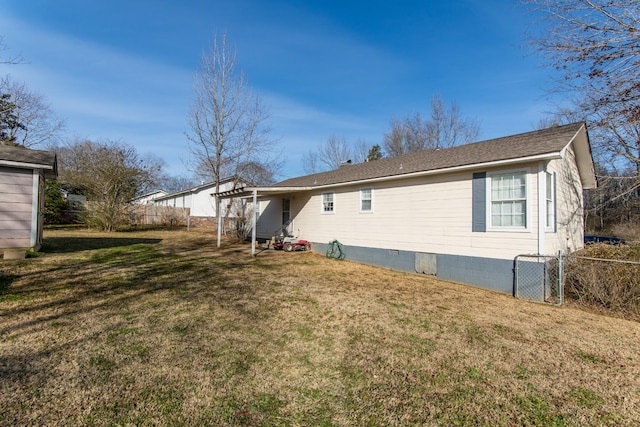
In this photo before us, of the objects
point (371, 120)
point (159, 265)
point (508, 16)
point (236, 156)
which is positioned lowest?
point (159, 265)

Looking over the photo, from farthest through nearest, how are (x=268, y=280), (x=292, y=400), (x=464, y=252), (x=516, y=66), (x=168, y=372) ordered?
(x=516, y=66)
(x=464, y=252)
(x=268, y=280)
(x=168, y=372)
(x=292, y=400)

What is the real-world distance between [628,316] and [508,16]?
7.97m

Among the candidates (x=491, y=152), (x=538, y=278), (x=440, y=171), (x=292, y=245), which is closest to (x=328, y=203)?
Answer: (x=292, y=245)

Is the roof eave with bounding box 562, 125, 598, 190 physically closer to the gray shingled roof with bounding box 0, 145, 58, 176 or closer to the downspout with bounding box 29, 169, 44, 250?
the gray shingled roof with bounding box 0, 145, 58, 176

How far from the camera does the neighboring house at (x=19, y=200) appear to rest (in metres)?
7.94

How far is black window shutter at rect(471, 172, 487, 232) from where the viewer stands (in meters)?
7.50

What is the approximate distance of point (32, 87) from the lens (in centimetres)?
2302

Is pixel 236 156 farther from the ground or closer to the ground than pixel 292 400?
farther from the ground

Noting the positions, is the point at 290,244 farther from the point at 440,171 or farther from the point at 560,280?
the point at 560,280

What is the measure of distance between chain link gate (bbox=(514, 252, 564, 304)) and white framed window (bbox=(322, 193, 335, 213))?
672cm

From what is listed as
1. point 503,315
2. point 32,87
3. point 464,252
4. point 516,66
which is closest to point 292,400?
point 503,315

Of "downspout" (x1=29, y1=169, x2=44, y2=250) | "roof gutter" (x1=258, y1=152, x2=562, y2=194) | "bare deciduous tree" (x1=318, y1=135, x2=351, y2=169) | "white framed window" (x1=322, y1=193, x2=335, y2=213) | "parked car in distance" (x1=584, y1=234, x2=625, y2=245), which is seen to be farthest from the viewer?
"bare deciduous tree" (x1=318, y1=135, x2=351, y2=169)

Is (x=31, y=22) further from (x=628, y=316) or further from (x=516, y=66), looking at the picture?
(x=628, y=316)

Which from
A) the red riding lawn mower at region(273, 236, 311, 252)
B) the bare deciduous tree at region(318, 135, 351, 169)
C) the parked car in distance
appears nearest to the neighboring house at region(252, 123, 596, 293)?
the parked car in distance
